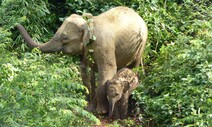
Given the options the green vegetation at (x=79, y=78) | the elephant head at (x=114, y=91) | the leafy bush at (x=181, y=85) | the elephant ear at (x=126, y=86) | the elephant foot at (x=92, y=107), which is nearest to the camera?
the green vegetation at (x=79, y=78)

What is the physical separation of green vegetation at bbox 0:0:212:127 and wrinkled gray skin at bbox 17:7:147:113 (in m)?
0.25

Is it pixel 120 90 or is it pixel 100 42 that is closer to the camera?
pixel 120 90

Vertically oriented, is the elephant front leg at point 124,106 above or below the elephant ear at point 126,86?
below

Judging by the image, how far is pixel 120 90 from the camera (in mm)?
7434

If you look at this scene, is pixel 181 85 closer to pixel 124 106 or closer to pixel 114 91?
pixel 114 91

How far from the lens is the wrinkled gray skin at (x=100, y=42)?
7695 mm

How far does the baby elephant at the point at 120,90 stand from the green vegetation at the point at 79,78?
0.46 ft

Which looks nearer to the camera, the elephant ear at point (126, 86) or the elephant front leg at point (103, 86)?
the elephant ear at point (126, 86)

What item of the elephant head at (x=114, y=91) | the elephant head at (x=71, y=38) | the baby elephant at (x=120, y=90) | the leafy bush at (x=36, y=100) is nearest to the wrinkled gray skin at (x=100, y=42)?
the elephant head at (x=71, y=38)

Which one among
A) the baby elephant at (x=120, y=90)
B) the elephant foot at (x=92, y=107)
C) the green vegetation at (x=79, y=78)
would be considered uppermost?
the green vegetation at (x=79, y=78)

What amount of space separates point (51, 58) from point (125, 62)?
1.05 meters


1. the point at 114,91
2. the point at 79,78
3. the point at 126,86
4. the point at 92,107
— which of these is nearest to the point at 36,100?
the point at 114,91

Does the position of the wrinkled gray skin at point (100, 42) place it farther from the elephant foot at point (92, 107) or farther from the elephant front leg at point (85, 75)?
the elephant foot at point (92, 107)

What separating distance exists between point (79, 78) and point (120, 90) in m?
1.09
